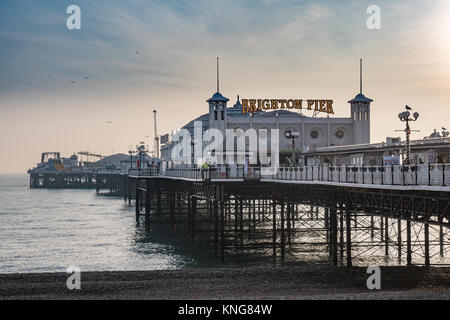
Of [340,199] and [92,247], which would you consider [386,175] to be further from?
[92,247]

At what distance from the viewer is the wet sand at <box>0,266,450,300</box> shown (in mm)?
32969

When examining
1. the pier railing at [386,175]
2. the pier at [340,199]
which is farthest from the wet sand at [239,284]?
the pier railing at [386,175]

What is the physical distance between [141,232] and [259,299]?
152ft

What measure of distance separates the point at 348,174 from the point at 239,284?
9862 millimetres

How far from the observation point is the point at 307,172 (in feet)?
148

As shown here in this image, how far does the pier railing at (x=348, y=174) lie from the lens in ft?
97.1

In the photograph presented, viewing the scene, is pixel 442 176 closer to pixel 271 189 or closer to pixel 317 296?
pixel 317 296

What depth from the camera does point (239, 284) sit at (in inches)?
1460

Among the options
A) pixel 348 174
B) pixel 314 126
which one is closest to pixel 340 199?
pixel 348 174

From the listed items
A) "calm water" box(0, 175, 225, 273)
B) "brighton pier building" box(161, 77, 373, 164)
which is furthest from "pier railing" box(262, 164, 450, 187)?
"brighton pier building" box(161, 77, 373, 164)

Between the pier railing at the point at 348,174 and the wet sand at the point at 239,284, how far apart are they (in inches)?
240

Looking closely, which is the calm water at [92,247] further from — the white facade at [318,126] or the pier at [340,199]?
the white facade at [318,126]

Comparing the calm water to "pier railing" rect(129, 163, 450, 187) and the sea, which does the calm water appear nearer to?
the sea

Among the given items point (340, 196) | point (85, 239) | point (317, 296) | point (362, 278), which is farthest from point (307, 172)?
point (85, 239)
